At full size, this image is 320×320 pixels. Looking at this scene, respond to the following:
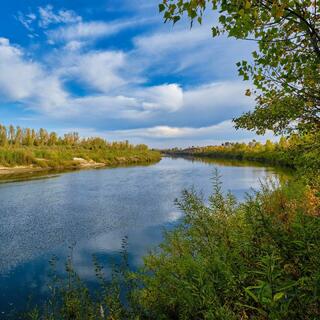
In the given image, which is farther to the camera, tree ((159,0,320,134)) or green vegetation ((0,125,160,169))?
green vegetation ((0,125,160,169))

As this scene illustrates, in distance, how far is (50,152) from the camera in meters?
75.1

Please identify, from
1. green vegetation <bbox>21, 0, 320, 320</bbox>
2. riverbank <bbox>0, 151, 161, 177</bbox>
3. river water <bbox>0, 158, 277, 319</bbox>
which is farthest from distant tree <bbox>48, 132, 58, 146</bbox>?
green vegetation <bbox>21, 0, 320, 320</bbox>

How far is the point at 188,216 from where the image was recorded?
253 inches

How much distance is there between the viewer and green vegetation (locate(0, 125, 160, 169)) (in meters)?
66.0

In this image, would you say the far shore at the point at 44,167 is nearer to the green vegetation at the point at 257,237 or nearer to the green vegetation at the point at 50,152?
the green vegetation at the point at 50,152

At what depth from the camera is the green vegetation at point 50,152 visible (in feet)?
216

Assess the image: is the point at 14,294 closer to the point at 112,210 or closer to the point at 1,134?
the point at 112,210

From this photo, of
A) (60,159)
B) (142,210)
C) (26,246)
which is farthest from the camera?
(60,159)

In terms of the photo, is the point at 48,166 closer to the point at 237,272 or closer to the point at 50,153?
the point at 50,153

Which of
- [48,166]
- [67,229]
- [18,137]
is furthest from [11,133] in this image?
[67,229]

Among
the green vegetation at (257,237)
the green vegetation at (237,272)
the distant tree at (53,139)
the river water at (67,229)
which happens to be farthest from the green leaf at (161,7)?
the distant tree at (53,139)

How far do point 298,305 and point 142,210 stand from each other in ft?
69.4

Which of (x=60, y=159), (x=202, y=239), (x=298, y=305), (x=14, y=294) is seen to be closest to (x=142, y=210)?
(x=14, y=294)

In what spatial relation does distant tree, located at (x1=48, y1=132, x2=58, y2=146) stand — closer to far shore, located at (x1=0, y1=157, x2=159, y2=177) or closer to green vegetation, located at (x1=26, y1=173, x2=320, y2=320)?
far shore, located at (x1=0, y1=157, x2=159, y2=177)
